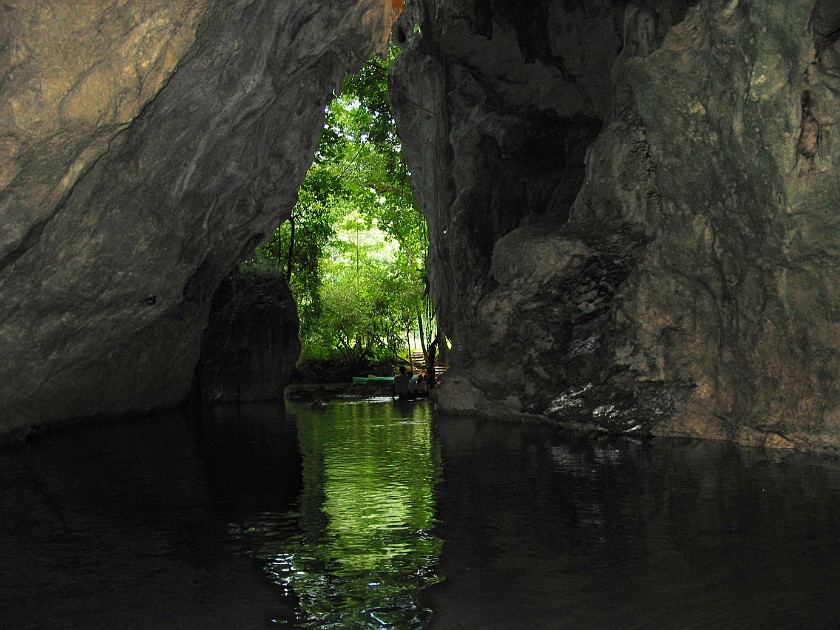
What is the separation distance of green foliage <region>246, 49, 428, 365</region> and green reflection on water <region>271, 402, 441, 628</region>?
1714 cm

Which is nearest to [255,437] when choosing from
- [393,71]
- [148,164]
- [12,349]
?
[12,349]

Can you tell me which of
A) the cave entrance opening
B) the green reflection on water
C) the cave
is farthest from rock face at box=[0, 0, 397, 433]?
the cave entrance opening

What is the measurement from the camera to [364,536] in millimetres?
Result: 6766

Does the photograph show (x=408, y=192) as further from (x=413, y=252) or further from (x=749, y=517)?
(x=749, y=517)

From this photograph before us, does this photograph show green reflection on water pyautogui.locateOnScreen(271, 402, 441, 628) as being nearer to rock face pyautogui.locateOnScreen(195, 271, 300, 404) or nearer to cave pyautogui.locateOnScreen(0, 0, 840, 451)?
cave pyautogui.locateOnScreen(0, 0, 840, 451)

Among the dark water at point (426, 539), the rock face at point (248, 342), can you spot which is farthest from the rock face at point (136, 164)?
the rock face at point (248, 342)

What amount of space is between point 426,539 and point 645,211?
10.8m

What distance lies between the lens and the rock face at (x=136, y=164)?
8.09 meters

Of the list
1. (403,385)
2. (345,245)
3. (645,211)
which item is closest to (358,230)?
(345,245)

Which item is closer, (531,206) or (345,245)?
(531,206)

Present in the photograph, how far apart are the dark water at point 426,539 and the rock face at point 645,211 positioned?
187 centimetres

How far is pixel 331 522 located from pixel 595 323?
31.2 feet

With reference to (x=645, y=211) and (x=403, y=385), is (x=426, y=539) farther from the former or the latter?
(x=403, y=385)

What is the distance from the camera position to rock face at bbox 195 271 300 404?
2517 cm
